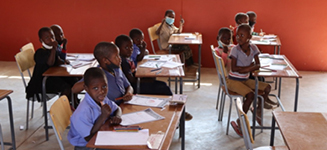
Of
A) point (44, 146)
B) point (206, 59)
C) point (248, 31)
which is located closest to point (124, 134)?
point (44, 146)

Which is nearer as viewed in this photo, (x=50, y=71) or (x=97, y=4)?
(x=50, y=71)

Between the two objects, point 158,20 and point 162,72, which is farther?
point 158,20

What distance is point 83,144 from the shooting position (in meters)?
2.47

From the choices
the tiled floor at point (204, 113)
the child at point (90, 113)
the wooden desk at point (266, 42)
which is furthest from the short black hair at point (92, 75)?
the wooden desk at point (266, 42)

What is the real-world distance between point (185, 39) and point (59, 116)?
3.46 m

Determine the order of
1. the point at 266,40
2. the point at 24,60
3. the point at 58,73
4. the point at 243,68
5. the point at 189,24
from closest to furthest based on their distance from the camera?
the point at 58,73 → the point at 243,68 → the point at 24,60 → the point at 266,40 → the point at 189,24

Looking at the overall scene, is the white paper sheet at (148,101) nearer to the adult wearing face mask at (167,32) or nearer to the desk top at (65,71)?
the desk top at (65,71)

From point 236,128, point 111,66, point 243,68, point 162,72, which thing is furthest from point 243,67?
point 111,66

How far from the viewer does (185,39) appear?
578cm

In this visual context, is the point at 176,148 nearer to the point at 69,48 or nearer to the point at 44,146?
the point at 44,146

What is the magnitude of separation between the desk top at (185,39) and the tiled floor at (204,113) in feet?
2.24

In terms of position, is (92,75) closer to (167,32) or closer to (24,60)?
(24,60)

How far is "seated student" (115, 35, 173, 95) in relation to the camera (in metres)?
3.68

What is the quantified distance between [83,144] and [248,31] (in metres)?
2.16
